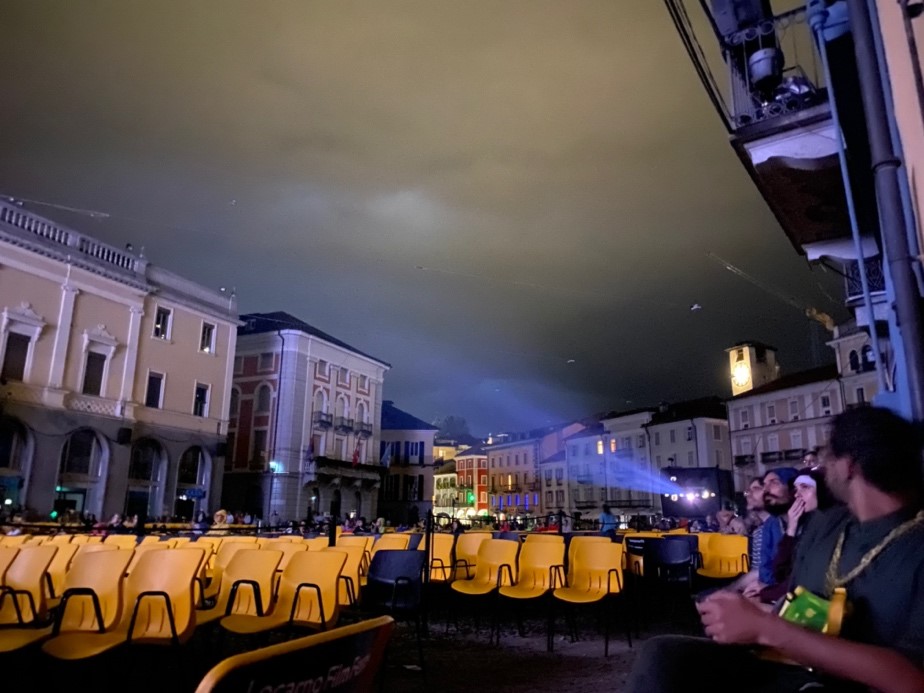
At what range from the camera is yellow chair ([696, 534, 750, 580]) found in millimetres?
8961

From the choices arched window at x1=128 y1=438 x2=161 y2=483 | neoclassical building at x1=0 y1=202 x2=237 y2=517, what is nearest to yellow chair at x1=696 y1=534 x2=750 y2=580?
neoclassical building at x1=0 y1=202 x2=237 y2=517

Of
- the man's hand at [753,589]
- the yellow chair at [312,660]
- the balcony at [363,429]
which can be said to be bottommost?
the man's hand at [753,589]

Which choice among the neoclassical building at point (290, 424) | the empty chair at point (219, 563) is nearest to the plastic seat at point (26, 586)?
the empty chair at point (219, 563)

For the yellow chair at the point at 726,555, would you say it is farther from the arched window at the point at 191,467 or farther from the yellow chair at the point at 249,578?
the arched window at the point at 191,467

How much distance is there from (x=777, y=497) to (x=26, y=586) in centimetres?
557

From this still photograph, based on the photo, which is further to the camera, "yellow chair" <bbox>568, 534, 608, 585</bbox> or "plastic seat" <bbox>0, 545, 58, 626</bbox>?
"yellow chair" <bbox>568, 534, 608, 585</bbox>

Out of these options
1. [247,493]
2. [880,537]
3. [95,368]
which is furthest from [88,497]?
[880,537]

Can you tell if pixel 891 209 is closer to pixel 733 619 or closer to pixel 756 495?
pixel 756 495

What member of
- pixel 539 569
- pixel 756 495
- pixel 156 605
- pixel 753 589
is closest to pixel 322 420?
pixel 539 569

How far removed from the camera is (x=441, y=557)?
8195 millimetres

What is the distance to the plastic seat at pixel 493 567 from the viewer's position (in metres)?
7.29

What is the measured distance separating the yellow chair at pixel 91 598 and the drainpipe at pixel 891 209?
5222 millimetres

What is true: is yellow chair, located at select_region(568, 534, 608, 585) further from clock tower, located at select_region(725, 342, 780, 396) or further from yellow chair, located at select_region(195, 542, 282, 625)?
clock tower, located at select_region(725, 342, 780, 396)

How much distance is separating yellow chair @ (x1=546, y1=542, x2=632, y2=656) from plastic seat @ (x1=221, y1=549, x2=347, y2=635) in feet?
8.42
